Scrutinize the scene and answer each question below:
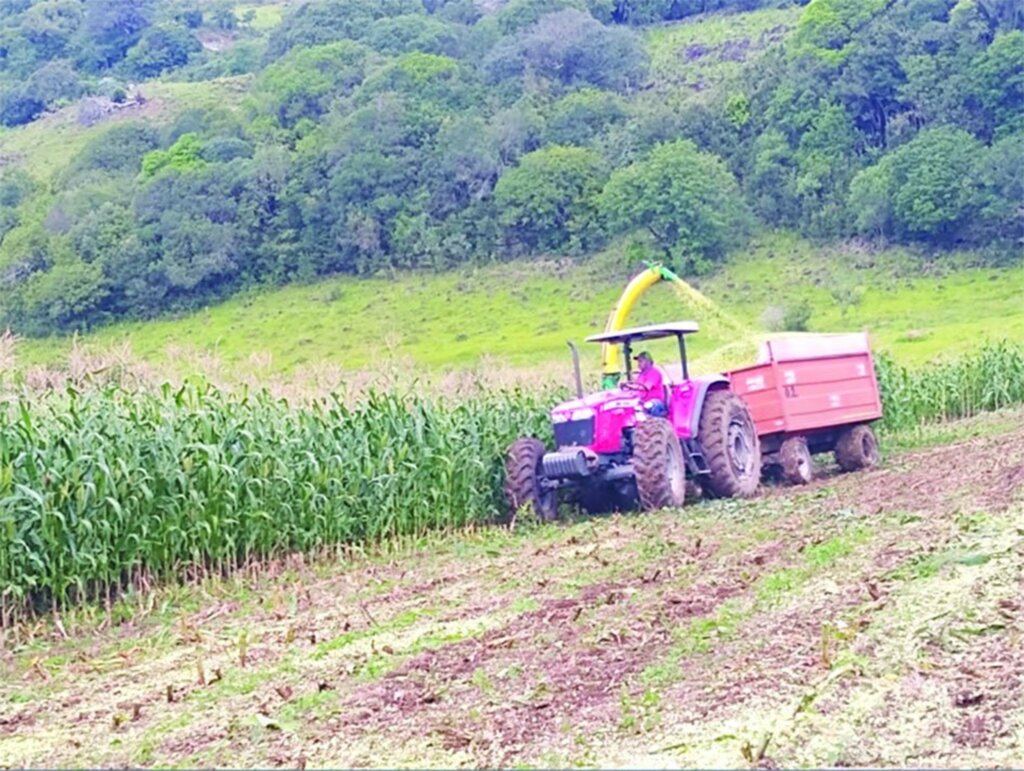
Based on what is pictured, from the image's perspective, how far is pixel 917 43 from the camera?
56.9 meters

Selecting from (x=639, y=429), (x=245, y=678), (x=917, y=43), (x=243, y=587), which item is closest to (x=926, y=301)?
(x=917, y=43)

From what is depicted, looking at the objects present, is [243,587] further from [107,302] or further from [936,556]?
[107,302]

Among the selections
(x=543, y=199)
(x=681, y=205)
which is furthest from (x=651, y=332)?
(x=543, y=199)

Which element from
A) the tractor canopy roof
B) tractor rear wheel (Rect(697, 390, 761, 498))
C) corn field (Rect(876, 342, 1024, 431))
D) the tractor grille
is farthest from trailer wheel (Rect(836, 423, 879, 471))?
corn field (Rect(876, 342, 1024, 431))

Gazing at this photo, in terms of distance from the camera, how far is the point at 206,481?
32.8 ft

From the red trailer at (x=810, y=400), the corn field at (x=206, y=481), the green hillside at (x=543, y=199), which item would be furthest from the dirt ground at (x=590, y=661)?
the green hillside at (x=543, y=199)

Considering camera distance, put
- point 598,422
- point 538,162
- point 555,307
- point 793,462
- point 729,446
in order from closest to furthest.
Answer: point 598,422 < point 729,446 < point 793,462 < point 555,307 < point 538,162

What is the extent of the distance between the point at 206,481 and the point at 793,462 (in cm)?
728

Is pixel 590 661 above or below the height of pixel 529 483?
above

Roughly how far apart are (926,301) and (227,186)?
2958 centimetres

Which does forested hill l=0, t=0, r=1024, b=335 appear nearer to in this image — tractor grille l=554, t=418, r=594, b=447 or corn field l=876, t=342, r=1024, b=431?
corn field l=876, t=342, r=1024, b=431

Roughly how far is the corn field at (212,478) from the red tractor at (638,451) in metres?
0.69

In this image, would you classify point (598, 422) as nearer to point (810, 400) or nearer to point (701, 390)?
point (701, 390)

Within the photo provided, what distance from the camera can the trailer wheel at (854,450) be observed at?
1606 cm
